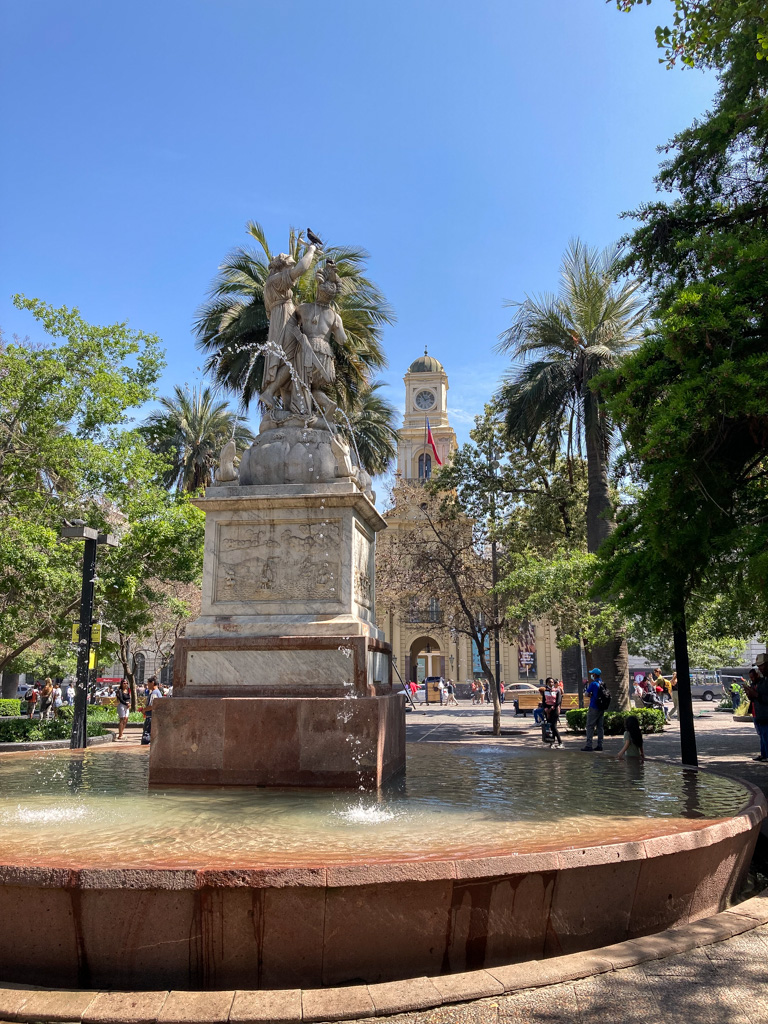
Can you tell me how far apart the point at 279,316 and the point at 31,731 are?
465 inches

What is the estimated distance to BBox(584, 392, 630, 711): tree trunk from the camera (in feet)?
65.0

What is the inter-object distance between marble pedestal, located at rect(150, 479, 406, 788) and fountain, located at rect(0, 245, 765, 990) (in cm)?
→ 2

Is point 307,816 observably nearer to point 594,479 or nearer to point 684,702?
point 684,702

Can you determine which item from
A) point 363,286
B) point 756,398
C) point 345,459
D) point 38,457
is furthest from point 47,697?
point 756,398

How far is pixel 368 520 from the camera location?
842cm

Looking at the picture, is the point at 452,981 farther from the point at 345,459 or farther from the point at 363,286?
the point at 363,286

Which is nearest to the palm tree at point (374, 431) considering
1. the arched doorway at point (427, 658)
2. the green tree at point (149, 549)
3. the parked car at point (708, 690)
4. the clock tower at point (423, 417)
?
the green tree at point (149, 549)

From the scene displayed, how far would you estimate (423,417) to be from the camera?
72.9 m

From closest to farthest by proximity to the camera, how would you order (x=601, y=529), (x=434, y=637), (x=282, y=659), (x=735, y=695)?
(x=282, y=659) → (x=601, y=529) → (x=735, y=695) → (x=434, y=637)

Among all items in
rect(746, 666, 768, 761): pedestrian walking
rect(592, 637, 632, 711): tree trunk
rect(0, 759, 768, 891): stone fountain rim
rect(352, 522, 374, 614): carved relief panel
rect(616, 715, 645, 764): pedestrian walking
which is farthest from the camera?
rect(592, 637, 632, 711): tree trunk

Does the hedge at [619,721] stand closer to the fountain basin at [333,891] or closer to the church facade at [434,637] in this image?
the fountain basin at [333,891]

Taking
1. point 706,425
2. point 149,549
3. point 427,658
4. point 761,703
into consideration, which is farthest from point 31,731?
point 427,658

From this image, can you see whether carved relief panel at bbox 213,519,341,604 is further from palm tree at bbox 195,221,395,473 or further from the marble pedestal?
palm tree at bbox 195,221,395,473

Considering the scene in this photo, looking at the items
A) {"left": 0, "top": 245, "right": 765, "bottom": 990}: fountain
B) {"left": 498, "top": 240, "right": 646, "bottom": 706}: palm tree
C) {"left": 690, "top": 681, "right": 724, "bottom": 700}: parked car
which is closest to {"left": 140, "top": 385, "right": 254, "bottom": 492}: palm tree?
{"left": 498, "top": 240, "right": 646, "bottom": 706}: palm tree
